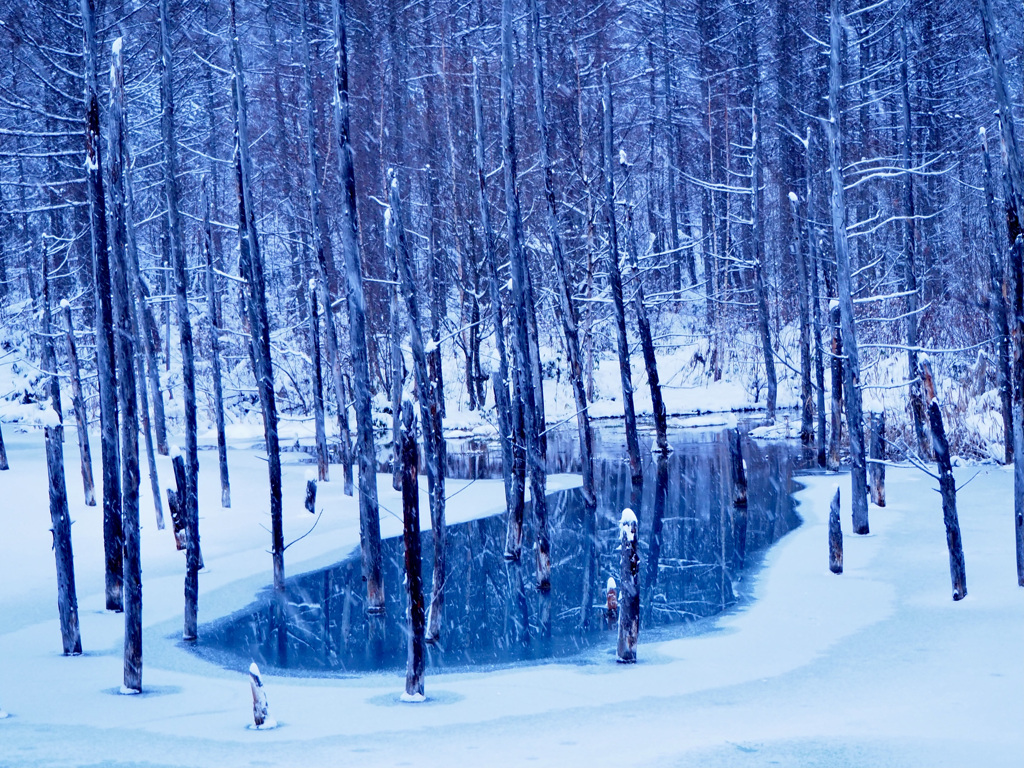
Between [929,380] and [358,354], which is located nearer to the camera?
[358,354]

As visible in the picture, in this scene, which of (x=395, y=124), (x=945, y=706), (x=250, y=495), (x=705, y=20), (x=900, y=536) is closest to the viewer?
(x=945, y=706)

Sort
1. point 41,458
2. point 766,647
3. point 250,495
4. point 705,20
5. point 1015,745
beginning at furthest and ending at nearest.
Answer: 1. point 705,20
2. point 41,458
3. point 250,495
4. point 766,647
5. point 1015,745

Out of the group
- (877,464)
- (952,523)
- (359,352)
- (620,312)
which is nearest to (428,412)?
(359,352)

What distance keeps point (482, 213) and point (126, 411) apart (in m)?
9.47

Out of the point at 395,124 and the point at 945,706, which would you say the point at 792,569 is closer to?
the point at 945,706

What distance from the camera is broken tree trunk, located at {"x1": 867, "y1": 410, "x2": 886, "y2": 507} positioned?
16.7m

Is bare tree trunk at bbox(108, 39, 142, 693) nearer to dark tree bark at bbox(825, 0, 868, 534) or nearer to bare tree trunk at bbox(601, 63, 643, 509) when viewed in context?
dark tree bark at bbox(825, 0, 868, 534)

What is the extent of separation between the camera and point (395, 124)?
1083 inches

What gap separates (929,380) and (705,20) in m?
22.6

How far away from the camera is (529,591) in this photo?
1366 centimetres

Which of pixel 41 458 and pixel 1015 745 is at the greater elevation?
pixel 41 458

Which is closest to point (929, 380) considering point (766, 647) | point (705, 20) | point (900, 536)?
point (900, 536)

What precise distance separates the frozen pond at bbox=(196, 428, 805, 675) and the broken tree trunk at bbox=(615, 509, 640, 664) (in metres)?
0.95

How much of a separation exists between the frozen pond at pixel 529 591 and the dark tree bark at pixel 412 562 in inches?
66.7
